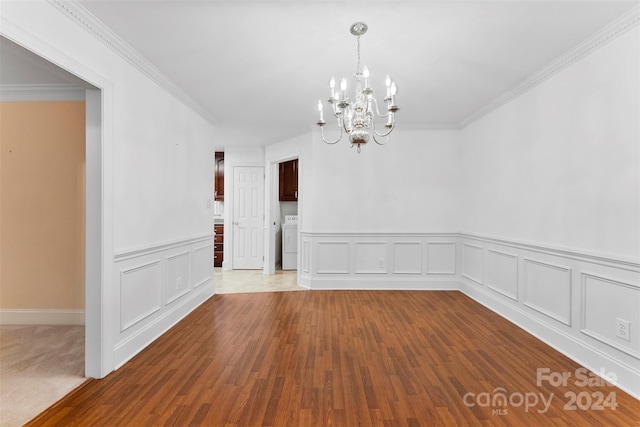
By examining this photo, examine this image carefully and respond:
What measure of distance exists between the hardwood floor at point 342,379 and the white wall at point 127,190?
0.33 metres

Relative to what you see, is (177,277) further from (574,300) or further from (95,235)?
(574,300)

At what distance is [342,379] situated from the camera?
2.34 m

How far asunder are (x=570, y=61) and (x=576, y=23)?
0.55 meters

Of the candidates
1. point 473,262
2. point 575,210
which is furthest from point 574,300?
point 473,262

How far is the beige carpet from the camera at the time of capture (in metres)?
2.02

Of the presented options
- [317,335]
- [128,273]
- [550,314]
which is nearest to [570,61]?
[550,314]

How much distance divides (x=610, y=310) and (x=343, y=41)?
9.30 feet

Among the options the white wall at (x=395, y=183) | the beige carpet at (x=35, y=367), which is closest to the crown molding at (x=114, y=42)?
the white wall at (x=395, y=183)

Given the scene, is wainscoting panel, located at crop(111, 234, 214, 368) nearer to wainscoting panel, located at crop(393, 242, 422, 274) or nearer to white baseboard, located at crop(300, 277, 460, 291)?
white baseboard, located at crop(300, 277, 460, 291)

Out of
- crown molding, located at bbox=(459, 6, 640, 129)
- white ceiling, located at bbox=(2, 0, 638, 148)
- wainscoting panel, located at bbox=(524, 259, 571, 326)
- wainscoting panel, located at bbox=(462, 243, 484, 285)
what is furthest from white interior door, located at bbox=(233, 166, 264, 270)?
wainscoting panel, located at bbox=(524, 259, 571, 326)

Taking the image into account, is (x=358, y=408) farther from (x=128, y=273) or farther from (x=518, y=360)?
(x=128, y=273)

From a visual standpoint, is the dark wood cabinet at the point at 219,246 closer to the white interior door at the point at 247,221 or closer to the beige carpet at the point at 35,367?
the white interior door at the point at 247,221

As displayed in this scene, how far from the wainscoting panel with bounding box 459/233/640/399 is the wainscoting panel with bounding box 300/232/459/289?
3.31 ft

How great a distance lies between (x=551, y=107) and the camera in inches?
120
